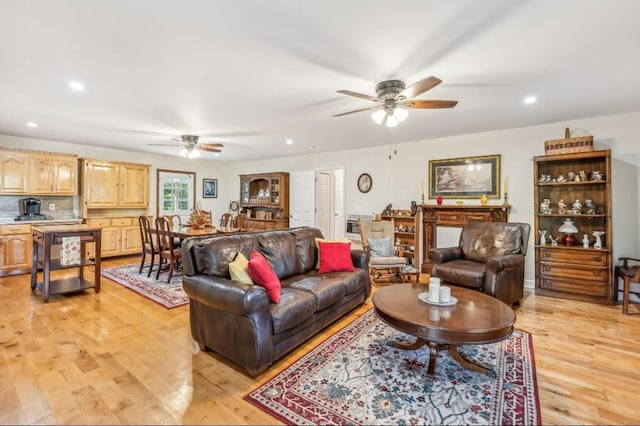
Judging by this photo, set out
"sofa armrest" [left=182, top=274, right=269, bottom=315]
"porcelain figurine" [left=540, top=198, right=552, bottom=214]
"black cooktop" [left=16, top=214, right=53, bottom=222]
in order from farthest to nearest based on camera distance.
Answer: "black cooktop" [left=16, top=214, right=53, bottom=222]
"porcelain figurine" [left=540, top=198, right=552, bottom=214]
"sofa armrest" [left=182, top=274, right=269, bottom=315]

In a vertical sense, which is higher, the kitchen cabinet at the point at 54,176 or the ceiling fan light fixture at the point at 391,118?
the ceiling fan light fixture at the point at 391,118

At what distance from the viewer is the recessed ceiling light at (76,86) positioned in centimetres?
316

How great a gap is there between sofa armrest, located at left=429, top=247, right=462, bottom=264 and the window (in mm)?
6666

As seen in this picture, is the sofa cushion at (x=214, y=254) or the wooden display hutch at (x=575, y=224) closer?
the sofa cushion at (x=214, y=254)

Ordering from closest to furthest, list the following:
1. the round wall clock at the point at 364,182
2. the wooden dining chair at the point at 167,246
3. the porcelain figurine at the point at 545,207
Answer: the porcelain figurine at the point at 545,207
the wooden dining chair at the point at 167,246
the round wall clock at the point at 364,182

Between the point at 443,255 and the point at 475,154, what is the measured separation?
215 cm

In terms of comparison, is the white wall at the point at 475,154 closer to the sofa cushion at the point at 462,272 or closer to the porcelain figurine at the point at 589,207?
the porcelain figurine at the point at 589,207

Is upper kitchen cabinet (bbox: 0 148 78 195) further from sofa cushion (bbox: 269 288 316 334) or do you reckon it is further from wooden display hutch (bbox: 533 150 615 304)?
wooden display hutch (bbox: 533 150 615 304)

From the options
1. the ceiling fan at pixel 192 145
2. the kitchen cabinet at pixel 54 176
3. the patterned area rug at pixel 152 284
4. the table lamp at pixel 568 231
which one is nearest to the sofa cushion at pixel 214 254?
the patterned area rug at pixel 152 284

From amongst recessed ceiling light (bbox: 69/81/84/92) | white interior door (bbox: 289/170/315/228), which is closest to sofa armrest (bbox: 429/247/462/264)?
white interior door (bbox: 289/170/315/228)

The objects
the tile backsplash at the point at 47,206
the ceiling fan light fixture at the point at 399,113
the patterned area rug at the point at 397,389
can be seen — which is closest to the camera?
the patterned area rug at the point at 397,389

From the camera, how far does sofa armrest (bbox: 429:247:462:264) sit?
4160 mm

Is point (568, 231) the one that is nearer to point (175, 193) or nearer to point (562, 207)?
point (562, 207)

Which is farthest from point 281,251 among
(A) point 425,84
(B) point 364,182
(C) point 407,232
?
(B) point 364,182
